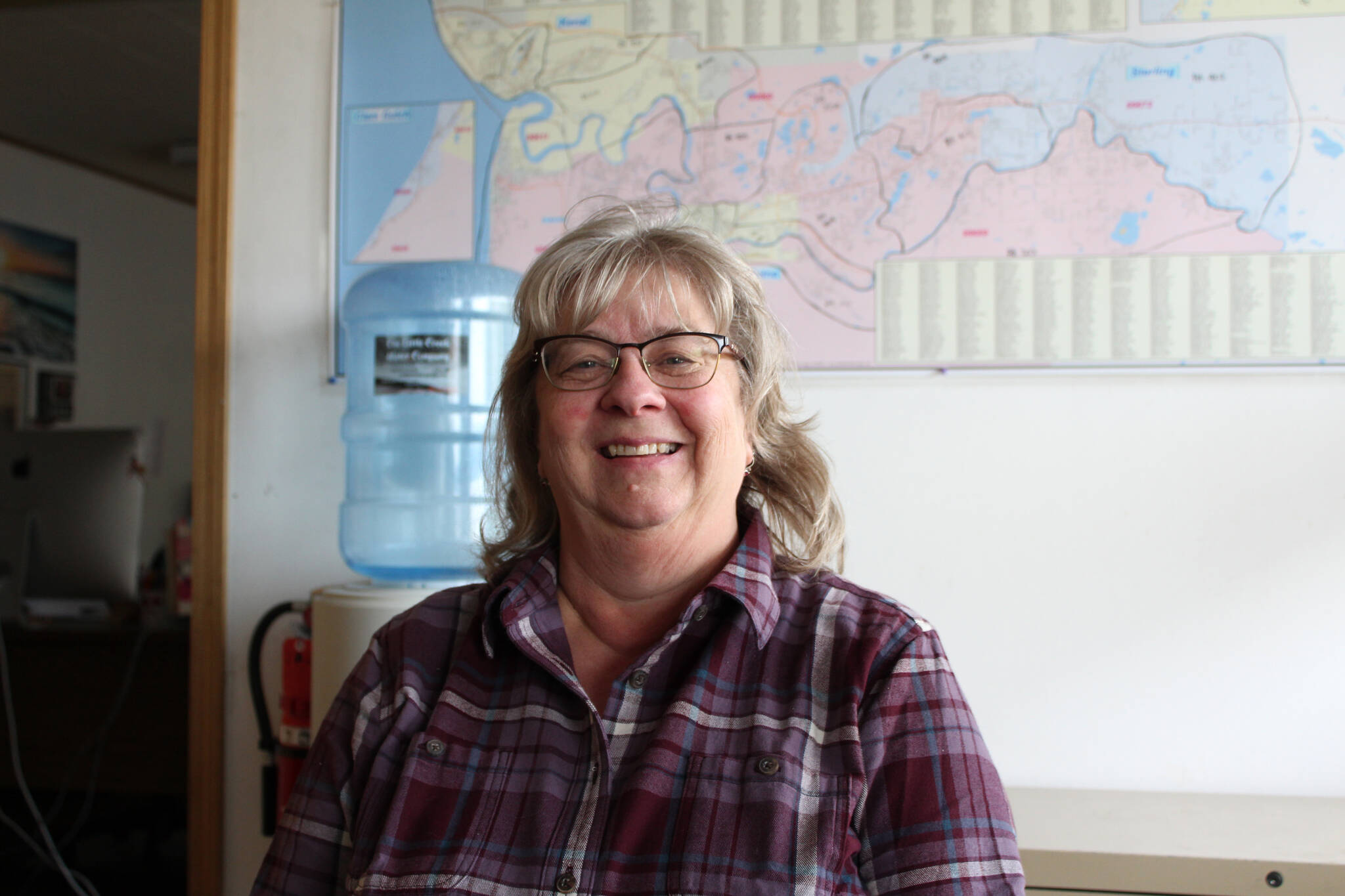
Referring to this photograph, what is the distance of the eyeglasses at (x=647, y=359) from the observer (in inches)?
43.5

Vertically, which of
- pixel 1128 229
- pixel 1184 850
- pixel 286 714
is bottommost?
pixel 1184 850

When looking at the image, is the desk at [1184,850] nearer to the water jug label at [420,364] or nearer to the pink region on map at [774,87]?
the water jug label at [420,364]

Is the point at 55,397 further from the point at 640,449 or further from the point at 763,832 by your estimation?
the point at 763,832

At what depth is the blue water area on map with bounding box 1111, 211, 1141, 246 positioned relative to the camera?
174cm

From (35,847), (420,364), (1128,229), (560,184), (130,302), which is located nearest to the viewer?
(420,364)

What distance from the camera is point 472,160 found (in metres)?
1.91

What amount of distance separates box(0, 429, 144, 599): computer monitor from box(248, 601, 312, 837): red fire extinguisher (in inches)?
39.2

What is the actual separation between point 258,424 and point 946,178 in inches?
57.6

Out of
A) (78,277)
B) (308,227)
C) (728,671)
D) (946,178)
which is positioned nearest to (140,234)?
(78,277)

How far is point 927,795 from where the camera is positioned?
907mm

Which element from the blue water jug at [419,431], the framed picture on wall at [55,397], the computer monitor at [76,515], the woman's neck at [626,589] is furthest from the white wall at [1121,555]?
the framed picture on wall at [55,397]

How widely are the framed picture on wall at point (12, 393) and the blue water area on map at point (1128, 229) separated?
14.2 ft

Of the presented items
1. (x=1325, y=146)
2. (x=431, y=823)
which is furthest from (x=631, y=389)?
(x=1325, y=146)

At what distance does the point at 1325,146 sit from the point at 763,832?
1614 mm
